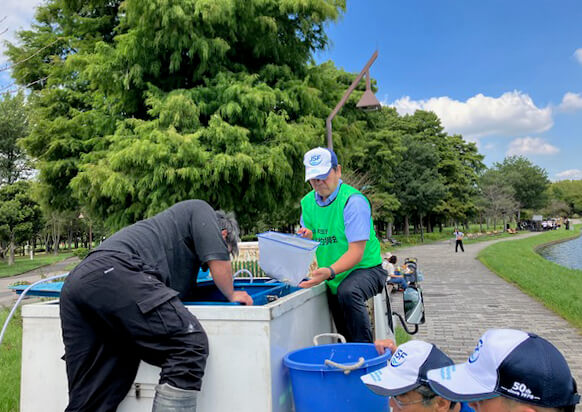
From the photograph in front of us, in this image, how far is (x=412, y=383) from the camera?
7.08ft

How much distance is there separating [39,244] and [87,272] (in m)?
96.4

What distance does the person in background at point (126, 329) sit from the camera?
228 cm

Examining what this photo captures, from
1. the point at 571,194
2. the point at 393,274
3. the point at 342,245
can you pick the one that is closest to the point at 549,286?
the point at 393,274

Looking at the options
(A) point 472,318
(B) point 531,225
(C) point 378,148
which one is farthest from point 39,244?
(A) point 472,318

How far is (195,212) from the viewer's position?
281 centimetres

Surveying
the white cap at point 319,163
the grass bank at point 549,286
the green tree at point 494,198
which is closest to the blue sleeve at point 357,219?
the white cap at point 319,163

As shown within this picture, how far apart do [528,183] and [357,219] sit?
94.0 m

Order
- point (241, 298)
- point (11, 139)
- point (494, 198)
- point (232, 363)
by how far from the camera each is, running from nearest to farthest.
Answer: point (232, 363), point (241, 298), point (11, 139), point (494, 198)

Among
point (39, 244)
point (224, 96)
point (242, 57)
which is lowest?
point (39, 244)

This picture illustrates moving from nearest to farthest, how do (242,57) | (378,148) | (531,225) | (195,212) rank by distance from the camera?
(195,212) → (242,57) → (378,148) → (531,225)

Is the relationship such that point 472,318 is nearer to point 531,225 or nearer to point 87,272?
point 87,272

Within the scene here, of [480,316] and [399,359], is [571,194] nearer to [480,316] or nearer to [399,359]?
[480,316]

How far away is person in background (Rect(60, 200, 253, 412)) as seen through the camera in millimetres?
2275

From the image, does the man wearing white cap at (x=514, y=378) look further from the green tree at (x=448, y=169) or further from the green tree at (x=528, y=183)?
the green tree at (x=528, y=183)
